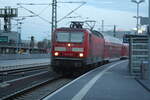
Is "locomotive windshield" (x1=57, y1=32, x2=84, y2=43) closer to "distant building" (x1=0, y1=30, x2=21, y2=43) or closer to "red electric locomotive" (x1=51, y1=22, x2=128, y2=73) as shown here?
"red electric locomotive" (x1=51, y1=22, x2=128, y2=73)

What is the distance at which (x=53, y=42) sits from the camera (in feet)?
80.5

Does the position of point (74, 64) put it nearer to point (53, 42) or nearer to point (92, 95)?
point (53, 42)

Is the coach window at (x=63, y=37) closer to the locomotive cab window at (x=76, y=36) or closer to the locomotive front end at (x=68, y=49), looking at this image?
the locomotive front end at (x=68, y=49)

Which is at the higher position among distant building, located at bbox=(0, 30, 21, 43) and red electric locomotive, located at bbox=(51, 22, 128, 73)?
distant building, located at bbox=(0, 30, 21, 43)

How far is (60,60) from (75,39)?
A: 1.89 meters

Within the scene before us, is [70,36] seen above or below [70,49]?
above

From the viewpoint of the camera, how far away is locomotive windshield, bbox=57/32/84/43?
24391 mm

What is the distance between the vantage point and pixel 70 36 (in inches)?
967

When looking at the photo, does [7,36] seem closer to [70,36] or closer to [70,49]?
[70,36]

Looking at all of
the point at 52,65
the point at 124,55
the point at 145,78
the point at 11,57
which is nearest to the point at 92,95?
the point at 145,78

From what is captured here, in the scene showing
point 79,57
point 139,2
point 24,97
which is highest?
point 139,2

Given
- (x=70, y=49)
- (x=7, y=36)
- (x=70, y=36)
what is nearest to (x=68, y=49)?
(x=70, y=49)

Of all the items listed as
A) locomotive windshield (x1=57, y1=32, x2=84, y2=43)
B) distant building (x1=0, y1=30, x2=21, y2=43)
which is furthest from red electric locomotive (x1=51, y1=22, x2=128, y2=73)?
distant building (x1=0, y1=30, x2=21, y2=43)

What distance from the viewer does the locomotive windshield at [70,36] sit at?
24.4m
